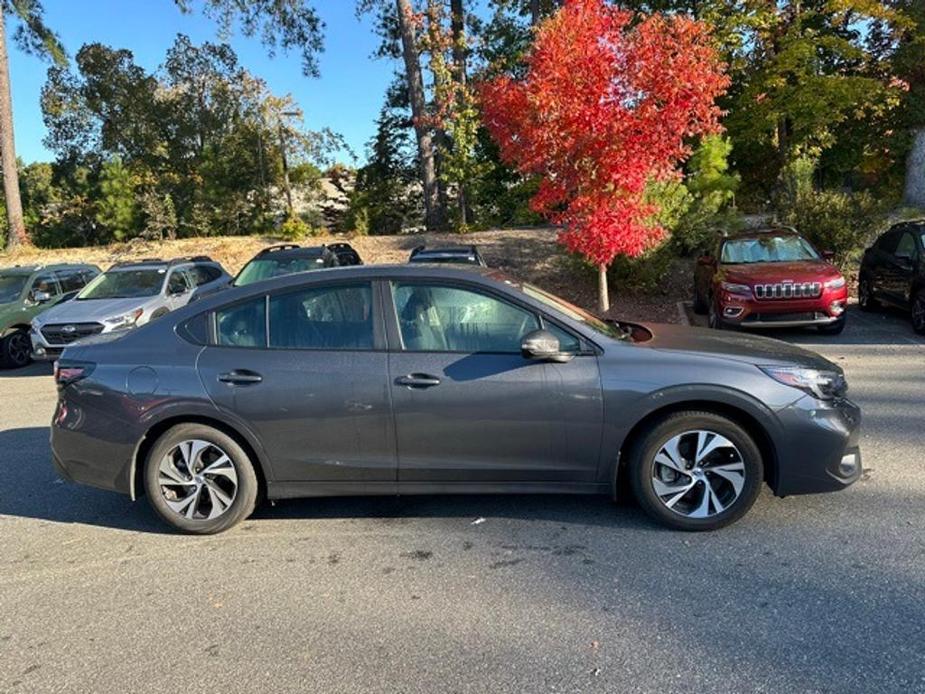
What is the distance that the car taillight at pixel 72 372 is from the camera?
13.7ft

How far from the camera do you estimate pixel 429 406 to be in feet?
12.7

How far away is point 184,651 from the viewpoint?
2.99 metres

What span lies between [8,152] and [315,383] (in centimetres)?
2362

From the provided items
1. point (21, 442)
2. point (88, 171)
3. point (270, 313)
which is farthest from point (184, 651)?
point (88, 171)

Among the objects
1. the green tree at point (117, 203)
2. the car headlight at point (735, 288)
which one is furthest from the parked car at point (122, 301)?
the green tree at point (117, 203)

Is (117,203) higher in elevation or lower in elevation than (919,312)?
higher

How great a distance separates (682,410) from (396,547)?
5.98 ft

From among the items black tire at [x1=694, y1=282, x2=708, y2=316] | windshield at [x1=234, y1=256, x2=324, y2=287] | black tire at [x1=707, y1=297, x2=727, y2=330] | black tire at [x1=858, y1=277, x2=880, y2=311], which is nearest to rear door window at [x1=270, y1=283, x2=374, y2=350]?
windshield at [x1=234, y1=256, x2=324, y2=287]

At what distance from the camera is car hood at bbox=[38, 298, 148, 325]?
32.0 feet

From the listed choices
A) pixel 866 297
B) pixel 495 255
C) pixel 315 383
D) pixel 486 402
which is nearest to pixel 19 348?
pixel 315 383

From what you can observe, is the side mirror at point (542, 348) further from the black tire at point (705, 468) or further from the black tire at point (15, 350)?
the black tire at point (15, 350)

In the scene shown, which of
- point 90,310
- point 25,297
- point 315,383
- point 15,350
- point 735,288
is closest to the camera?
point 315,383

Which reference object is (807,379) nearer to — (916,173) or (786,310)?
(786,310)

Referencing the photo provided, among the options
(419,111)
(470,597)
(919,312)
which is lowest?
(470,597)
